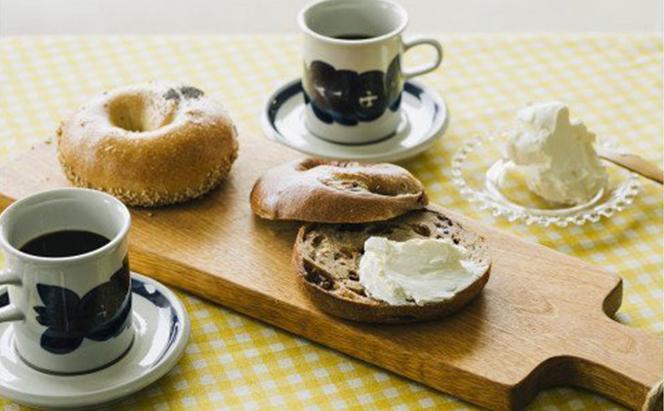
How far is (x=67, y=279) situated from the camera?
1.38 meters

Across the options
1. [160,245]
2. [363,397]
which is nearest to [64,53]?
[160,245]

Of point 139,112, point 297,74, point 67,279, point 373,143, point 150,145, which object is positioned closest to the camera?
point 67,279

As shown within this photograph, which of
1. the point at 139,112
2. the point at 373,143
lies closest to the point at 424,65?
the point at 373,143

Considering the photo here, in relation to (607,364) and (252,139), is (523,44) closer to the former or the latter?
(252,139)

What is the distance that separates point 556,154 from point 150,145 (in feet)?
1.82

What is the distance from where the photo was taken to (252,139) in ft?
6.25

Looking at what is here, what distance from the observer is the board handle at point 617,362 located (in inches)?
56.4

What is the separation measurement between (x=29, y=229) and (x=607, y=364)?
26.5 inches

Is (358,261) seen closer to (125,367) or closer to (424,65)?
(125,367)

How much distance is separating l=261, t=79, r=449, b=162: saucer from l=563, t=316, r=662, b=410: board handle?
50 cm

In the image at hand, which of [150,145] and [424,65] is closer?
[150,145]

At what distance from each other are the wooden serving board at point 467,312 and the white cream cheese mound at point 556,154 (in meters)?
0.14

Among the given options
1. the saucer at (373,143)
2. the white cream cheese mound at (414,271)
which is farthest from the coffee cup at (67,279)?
the saucer at (373,143)

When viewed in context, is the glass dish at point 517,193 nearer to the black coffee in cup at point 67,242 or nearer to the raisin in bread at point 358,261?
the raisin in bread at point 358,261
